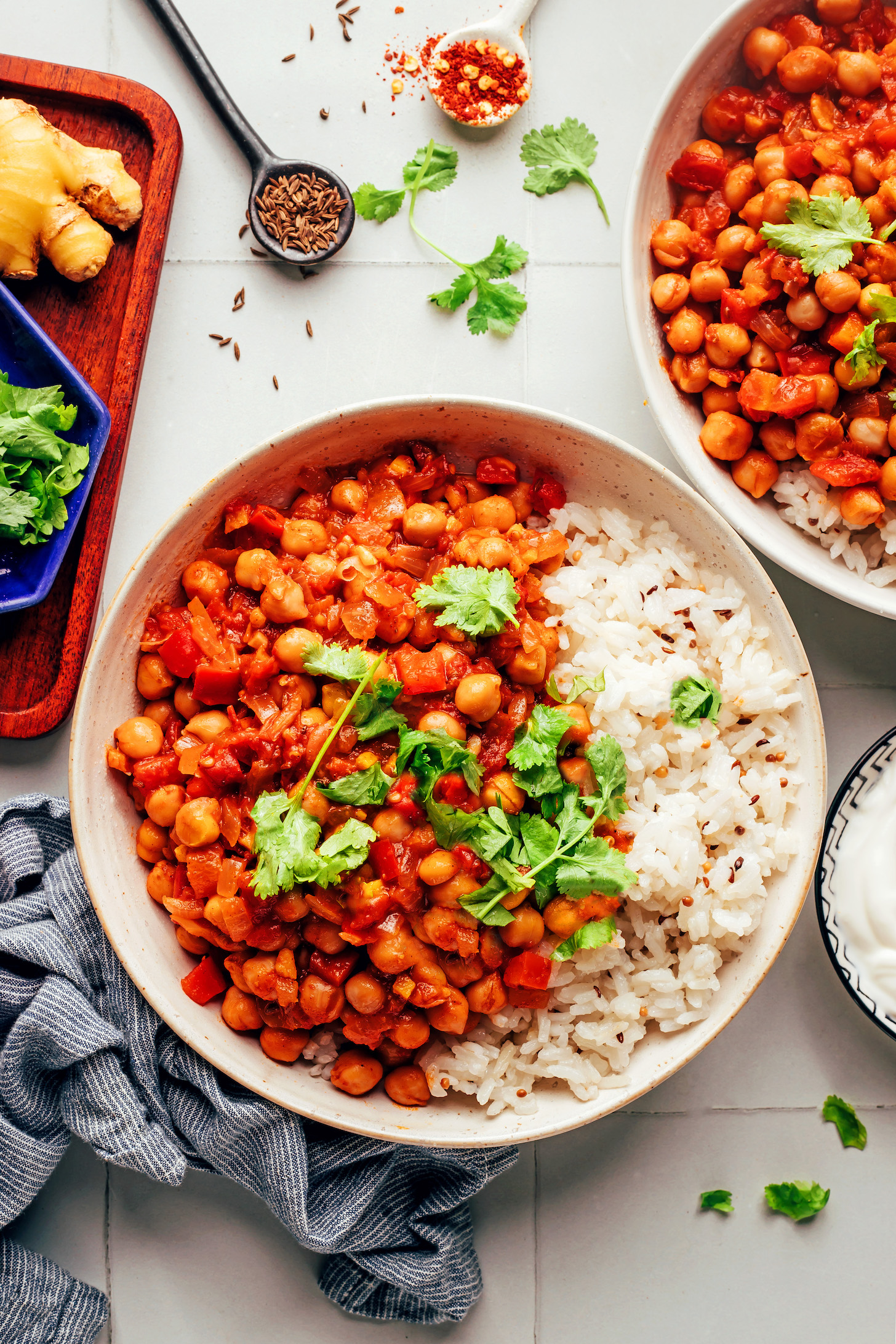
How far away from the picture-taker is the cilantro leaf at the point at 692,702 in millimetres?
2283

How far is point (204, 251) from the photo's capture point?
2.77 meters

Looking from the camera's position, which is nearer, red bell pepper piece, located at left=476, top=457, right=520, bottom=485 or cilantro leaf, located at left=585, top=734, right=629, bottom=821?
cilantro leaf, located at left=585, top=734, right=629, bottom=821

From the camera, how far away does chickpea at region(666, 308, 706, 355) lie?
7.91 feet

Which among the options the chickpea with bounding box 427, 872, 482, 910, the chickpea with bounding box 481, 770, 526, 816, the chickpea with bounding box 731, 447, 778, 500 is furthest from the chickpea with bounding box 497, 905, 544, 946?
the chickpea with bounding box 731, 447, 778, 500

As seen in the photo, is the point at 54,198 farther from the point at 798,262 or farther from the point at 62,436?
the point at 798,262

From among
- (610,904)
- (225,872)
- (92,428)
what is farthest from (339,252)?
(610,904)

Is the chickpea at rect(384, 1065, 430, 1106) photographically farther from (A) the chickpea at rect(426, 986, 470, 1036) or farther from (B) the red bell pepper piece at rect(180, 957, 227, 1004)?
(B) the red bell pepper piece at rect(180, 957, 227, 1004)

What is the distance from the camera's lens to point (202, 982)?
233cm

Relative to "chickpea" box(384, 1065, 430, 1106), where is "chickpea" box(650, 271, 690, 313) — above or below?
above

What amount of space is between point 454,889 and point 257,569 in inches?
35.3

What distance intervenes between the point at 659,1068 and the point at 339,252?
2.36 meters

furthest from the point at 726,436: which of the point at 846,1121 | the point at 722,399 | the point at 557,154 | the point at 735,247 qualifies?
the point at 846,1121

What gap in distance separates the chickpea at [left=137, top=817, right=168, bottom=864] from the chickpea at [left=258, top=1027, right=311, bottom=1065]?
51 cm

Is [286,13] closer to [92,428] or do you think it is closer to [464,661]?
[92,428]
